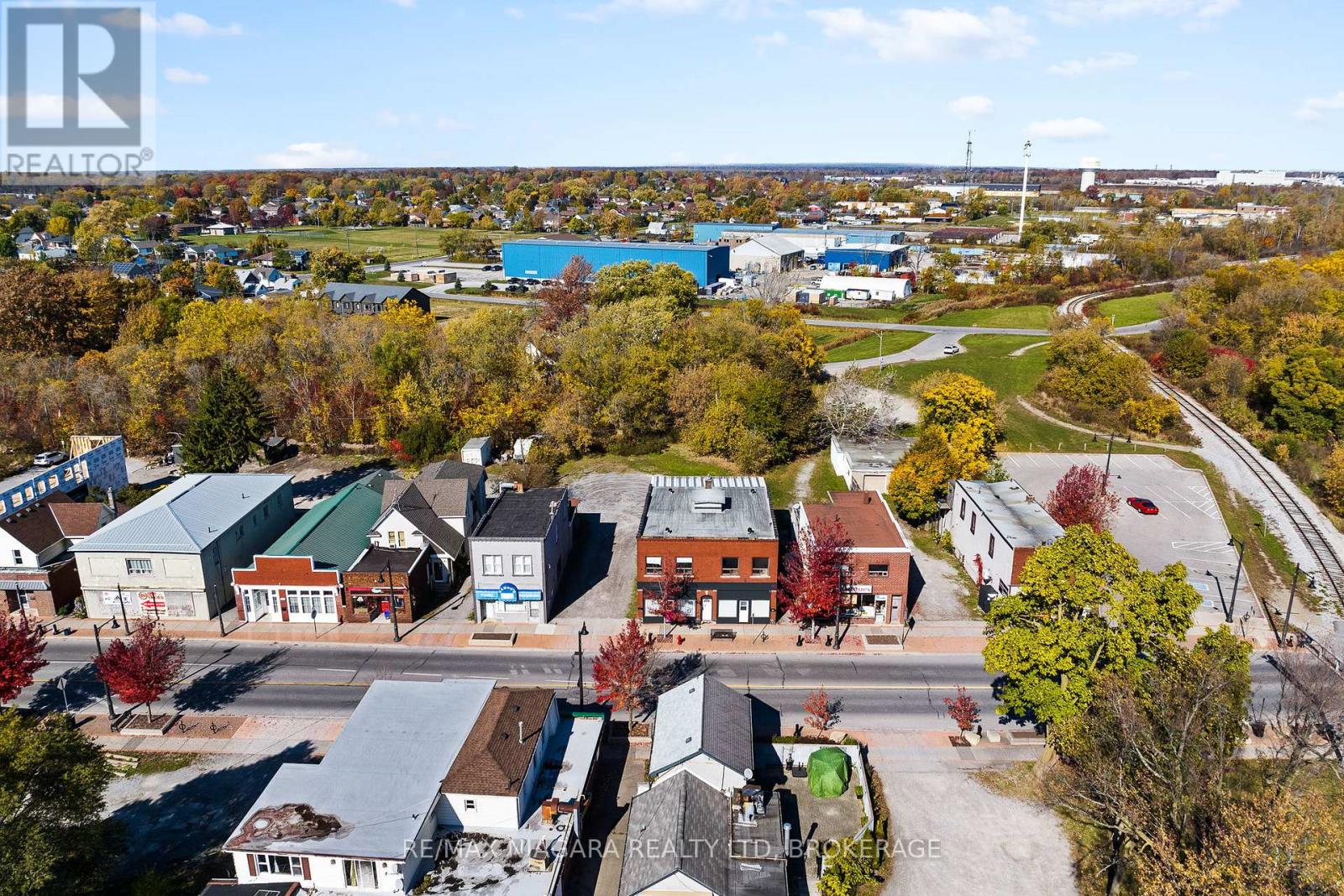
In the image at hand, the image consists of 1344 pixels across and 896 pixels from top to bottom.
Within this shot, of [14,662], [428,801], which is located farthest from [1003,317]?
[14,662]

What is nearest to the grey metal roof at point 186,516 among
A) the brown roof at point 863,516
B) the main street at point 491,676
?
the main street at point 491,676

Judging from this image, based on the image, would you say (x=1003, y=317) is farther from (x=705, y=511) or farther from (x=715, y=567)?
(x=715, y=567)

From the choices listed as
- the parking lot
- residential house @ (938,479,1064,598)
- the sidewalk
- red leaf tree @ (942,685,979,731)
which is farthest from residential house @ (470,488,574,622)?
the parking lot

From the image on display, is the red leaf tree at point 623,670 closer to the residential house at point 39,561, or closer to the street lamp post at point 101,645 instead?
the street lamp post at point 101,645

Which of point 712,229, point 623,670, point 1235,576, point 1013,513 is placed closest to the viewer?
point 623,670

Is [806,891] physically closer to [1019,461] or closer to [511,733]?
[511,733]

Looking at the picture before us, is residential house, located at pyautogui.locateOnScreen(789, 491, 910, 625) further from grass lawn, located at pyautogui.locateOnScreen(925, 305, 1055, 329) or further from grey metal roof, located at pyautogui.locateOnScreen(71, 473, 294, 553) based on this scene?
grass lawn, located at pyautogui.locateOnScreen(925, 305, 1055, 329)
